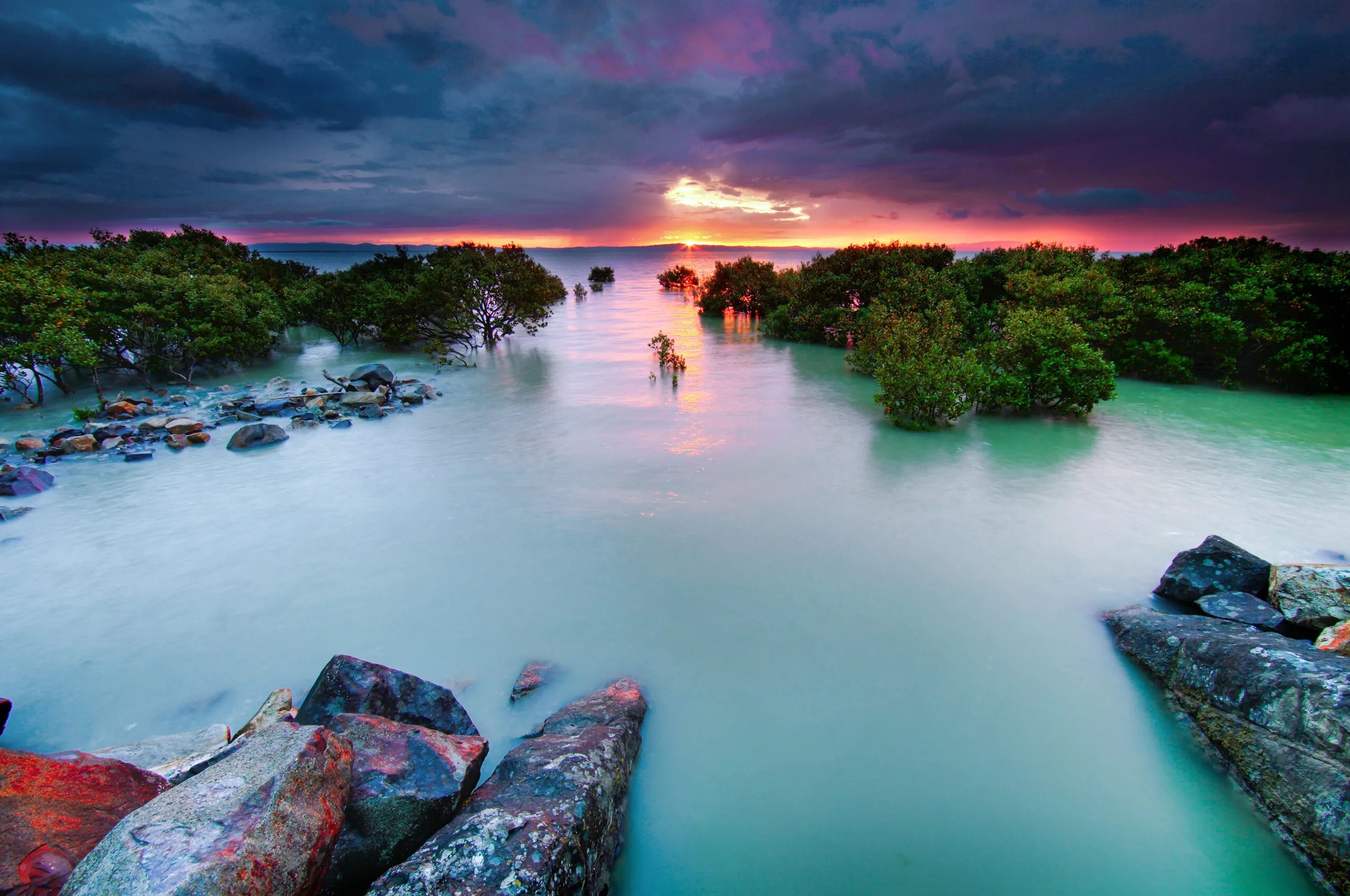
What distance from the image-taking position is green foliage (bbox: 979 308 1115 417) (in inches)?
697

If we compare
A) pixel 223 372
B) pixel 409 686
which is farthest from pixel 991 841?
pixel 223 372

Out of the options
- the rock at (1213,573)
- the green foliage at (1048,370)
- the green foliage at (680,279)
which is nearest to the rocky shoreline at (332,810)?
the rock at (1213,573)

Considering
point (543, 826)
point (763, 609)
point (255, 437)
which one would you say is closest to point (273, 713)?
point (543, 826)

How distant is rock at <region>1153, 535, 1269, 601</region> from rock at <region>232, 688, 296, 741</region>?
509 inches

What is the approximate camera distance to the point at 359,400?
2117 cm

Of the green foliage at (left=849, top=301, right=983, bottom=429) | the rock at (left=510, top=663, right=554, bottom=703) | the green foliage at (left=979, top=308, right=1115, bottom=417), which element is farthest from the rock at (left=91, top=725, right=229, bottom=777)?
the green foliage at (left=979, top=308, right=1115, bottom=417)

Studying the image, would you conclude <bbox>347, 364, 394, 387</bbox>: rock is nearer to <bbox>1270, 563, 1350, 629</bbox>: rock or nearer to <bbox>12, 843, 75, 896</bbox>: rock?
<bbox>12, 843, 75, 896</bbox>: rock

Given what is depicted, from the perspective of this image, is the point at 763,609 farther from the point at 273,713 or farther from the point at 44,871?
the point at 44,871

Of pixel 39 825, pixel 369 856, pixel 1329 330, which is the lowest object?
pixel 369 856

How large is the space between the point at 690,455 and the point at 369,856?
12491mm

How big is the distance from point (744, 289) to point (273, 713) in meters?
45.0

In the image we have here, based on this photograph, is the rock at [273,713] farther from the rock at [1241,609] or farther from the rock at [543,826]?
the rock at [1241,609]

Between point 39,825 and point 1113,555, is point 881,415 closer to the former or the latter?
point 1113,555

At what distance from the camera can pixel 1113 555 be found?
1012 cm
